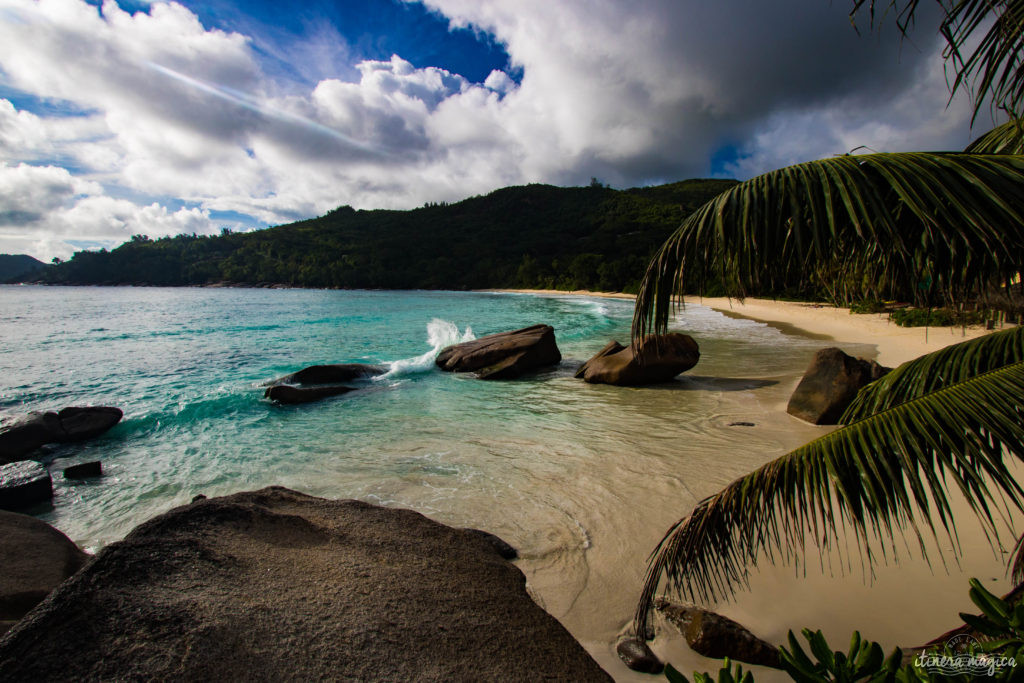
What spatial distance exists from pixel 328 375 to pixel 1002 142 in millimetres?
12732

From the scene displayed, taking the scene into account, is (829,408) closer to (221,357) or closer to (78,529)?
(78,529)

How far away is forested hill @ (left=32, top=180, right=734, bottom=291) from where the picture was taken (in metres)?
96.4

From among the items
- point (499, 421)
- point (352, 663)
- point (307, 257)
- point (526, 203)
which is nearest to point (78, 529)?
point (352, 663)

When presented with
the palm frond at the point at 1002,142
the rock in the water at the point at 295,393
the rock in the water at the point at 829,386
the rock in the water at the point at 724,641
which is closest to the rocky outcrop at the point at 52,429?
the rock in the water at the point at 295,393

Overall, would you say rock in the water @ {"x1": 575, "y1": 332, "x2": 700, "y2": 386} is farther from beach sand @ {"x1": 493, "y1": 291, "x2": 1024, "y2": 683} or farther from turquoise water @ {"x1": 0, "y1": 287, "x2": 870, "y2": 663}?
beach sand @ {"x1": 493, "y1": 291, "x2": 1024, "y2": 683}

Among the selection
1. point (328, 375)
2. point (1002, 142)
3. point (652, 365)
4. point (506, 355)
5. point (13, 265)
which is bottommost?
point (328, 375)

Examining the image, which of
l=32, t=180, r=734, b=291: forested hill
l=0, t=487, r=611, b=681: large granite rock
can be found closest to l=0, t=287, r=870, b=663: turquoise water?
l=0, t=487, r=611, b=681: large granite rock

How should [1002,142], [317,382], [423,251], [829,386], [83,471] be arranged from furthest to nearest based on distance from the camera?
1. [423,251]
2. [317,382]
3. [829,386]
4. [83,471]
5. [1002,142]

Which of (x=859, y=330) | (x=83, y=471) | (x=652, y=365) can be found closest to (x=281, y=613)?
(x=83, y=471)

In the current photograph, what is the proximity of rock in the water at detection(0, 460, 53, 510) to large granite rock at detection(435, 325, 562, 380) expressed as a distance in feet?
28.9

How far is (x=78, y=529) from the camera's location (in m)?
5.12

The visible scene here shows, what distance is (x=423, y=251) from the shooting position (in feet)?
363

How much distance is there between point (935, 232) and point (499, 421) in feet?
23.8

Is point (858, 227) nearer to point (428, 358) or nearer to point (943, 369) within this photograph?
point (943, 369)
